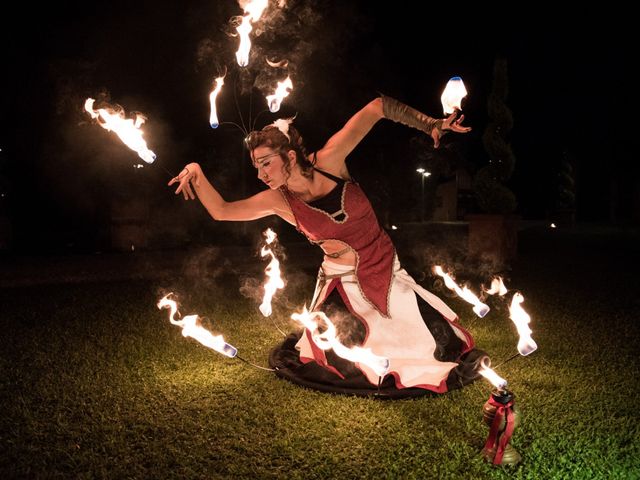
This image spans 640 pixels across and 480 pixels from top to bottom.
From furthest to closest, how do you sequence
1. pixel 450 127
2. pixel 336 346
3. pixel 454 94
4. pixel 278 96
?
1. pixel 278 96
2. pixel 336 346
3. pixel 450 127
4. pixel 454 94

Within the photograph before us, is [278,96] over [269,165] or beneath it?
over

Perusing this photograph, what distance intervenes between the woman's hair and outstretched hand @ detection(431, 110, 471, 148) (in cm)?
98

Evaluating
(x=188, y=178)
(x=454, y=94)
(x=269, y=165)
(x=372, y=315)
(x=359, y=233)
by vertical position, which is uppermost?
(x=454, y=94)

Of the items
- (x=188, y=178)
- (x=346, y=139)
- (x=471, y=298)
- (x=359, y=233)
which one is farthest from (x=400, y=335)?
(x=188, y=178)

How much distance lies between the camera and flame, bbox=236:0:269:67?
12.9 ft

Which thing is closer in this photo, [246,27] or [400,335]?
[246,27]

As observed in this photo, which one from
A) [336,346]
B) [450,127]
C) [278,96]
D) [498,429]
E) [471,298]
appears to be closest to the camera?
[498,429]

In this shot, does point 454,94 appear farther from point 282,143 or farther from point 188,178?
point 188,178

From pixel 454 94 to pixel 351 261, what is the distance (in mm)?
1532

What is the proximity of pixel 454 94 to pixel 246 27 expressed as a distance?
1668 mm

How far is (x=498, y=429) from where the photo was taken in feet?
9.82

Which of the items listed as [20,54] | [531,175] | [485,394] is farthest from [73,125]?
[531,175]

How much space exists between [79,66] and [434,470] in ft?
40.9

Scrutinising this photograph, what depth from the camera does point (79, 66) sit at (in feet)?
40.2
